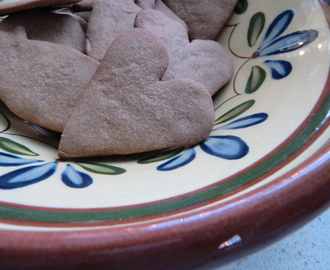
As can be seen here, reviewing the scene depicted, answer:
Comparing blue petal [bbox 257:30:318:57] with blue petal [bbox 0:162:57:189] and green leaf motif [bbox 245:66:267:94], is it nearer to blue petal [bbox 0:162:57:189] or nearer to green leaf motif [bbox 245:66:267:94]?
green leaf motif [bbox 245:66:267:94]

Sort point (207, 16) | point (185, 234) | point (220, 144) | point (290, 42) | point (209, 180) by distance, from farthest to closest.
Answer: point (207, 16), point (290, 42), point (220, 144), point (209, 180), point (185, 234)

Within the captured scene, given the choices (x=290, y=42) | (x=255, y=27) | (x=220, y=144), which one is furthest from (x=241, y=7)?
(x=220, y=144)

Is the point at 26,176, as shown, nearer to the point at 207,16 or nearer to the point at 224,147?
the point at 224,147

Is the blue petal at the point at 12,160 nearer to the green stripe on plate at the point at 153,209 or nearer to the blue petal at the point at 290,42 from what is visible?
the green stripe on plate at the point at 153,209

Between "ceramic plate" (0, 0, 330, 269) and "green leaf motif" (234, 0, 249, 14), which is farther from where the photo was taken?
"green leaf motif" (234, 0, 249, 14)

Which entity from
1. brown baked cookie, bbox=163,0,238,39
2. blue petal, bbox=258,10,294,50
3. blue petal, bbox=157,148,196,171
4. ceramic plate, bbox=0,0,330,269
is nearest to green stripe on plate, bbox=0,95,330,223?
ceramic plate, bbox=0,0,330,269

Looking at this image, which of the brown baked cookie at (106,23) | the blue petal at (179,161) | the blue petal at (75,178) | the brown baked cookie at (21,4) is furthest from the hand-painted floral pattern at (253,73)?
the brown baked cookie at (21,4)
